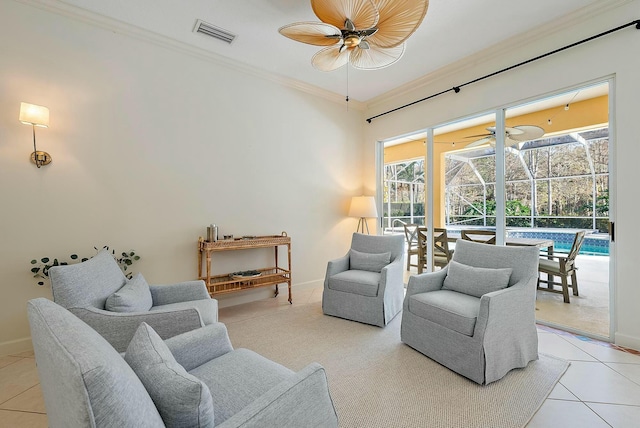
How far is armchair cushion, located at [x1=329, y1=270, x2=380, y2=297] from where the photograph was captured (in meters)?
2.99

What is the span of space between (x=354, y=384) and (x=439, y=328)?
77 centimetres

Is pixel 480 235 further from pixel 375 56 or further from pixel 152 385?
pixel 152 385

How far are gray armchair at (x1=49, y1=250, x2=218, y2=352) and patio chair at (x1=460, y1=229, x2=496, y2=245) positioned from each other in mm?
3091

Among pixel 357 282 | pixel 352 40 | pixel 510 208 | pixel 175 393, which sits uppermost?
pixel 352 40

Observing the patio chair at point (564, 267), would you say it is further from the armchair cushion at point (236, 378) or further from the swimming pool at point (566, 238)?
the armchair cushion at point (236, 378)

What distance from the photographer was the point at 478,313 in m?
2.04

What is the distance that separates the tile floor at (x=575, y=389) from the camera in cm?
166

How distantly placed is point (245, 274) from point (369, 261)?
1475 mm

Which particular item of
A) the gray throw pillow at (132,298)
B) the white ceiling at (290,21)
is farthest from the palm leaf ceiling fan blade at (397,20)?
the gray throw pillow at (132,298)

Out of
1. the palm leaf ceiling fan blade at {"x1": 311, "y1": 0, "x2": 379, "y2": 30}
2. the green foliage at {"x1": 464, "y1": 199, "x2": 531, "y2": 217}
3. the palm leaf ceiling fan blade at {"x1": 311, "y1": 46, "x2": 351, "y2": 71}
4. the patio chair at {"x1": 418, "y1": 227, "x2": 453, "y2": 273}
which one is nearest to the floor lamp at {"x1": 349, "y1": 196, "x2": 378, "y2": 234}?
the patio chair at {"x1": 418, "y1": 227, "x2": 453, "y2": 273}

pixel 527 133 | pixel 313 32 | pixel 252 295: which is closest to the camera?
pixel 313 32

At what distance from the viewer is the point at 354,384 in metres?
1.99

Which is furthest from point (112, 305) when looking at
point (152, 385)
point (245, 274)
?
point (245, 274)

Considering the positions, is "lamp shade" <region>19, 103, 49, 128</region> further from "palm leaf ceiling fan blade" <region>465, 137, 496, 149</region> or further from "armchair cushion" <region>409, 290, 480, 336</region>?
"palm leaf ceiling fan blade" <region>465, 137, 496, 149</region>
